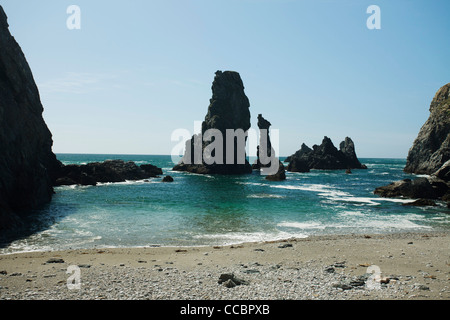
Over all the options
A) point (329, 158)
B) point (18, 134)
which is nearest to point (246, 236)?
point (18, 134)

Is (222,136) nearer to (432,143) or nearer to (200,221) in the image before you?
(432,143)

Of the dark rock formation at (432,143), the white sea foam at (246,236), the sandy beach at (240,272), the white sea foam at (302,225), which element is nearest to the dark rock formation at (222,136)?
the dark rock formation at (432,143)

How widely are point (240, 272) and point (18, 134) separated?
29.6m

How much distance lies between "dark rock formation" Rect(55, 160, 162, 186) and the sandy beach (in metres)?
49.8

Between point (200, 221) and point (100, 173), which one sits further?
point (100, 173)

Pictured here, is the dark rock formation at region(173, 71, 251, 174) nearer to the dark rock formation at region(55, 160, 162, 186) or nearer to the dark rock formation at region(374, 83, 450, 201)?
the dark rock formation at region(55, 160, 162, 186)

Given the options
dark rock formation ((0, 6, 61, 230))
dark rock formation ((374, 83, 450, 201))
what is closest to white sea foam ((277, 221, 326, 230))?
dark rock formation ((0, 6, 61, 230))

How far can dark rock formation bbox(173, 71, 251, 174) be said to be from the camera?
104625 mm

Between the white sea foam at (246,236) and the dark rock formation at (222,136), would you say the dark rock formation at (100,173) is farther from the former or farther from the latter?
the white sea foam at (246,236)

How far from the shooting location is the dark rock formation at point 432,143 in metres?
98.2

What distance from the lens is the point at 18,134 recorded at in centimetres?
3106

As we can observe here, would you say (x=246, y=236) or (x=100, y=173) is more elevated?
(x=100, y=173)

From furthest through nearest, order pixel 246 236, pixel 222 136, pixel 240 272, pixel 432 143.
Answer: pixel 222 136 < pixel 432 143 < pixel 246 236 < pixel 240 272

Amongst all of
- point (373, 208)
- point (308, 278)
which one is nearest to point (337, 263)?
point (308, 278)
